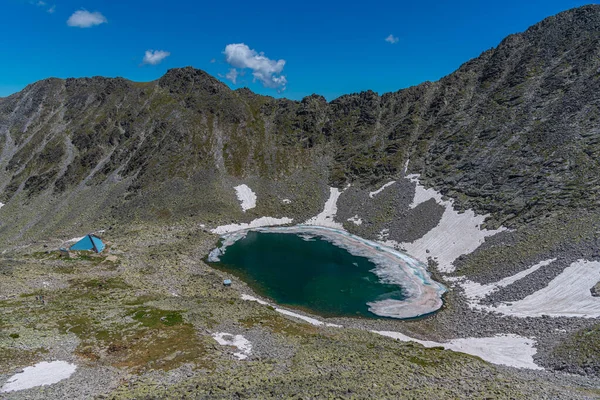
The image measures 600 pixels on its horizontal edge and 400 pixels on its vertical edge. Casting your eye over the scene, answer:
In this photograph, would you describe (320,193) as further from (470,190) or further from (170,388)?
(170,388)

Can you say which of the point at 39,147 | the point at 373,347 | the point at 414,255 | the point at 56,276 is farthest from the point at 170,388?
the point at 39,147

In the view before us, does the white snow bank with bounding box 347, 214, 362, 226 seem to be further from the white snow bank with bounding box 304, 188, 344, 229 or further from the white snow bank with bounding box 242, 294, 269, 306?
the white snow bank with bounding box 242, 294, 269, 306

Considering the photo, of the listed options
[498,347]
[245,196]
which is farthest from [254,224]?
[498,347]

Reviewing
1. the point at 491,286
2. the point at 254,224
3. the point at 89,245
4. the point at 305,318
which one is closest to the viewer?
the point at 305,318

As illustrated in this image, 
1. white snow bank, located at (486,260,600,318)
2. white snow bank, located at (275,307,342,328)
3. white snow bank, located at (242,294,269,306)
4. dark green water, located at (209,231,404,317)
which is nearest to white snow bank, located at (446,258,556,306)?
→ white snow bank, located at (486,260,600,318)

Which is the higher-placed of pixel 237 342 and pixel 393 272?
pixel 393 272

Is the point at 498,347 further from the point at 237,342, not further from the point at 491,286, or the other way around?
the point at 237,342
